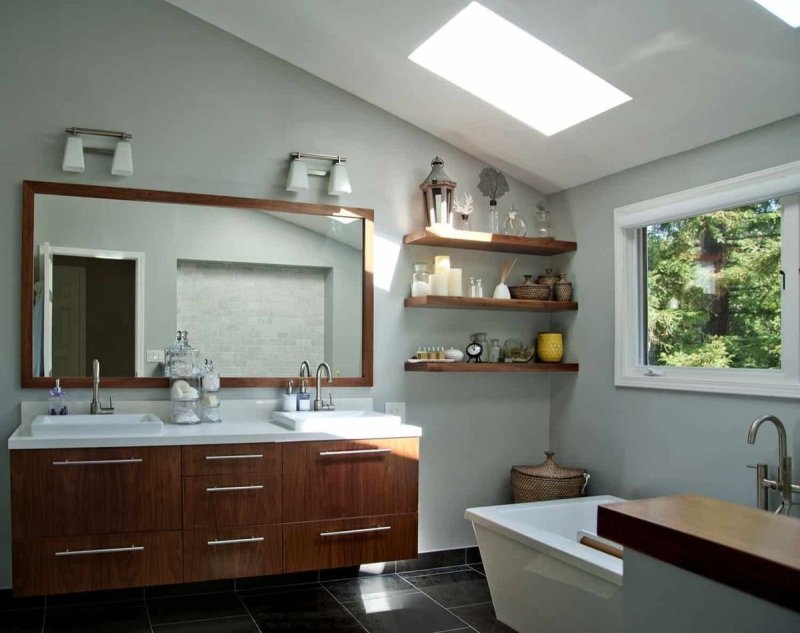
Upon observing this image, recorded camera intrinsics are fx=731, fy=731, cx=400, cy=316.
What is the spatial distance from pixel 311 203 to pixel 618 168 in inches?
65.1

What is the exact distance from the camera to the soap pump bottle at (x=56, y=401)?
340 cm

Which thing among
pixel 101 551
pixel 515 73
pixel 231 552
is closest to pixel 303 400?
pixel 231 552

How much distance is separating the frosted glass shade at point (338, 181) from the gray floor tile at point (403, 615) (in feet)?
6.88

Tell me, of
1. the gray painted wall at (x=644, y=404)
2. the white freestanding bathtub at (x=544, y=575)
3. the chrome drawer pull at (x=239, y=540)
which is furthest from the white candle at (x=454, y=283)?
the chrome drawer pull at (x=239, y=540)

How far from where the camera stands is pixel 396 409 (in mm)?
4090

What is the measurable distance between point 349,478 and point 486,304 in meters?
1.27

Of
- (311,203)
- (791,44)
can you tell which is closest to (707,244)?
(791,44)

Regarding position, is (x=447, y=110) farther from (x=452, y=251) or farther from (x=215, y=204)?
(x=215, y=204)

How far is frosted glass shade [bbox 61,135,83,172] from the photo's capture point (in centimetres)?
340

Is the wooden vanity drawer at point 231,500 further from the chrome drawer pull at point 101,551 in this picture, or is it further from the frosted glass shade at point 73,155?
the frosted glass shade at point 73,155

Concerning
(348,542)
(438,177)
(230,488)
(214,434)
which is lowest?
(348,542)

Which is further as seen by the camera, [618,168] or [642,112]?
[618,168]

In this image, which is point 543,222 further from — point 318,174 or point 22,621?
point 22,621

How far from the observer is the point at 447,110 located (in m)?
3.92
